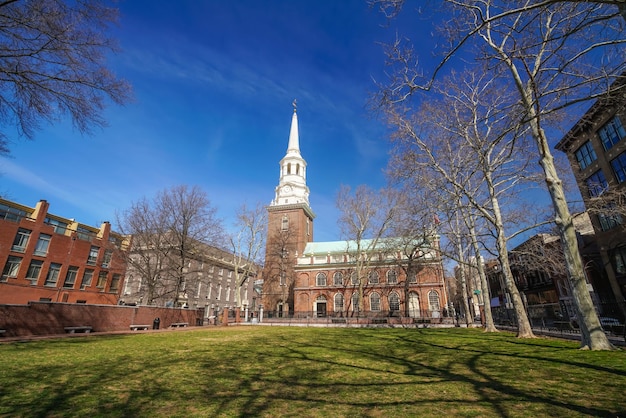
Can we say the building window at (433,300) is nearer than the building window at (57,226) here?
No

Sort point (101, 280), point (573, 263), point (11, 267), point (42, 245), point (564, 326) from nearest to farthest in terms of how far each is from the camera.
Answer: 1. point (573, 263)
2. point (564, 326)
3. point (11, 267)
4. point (42, 245)
5. point (101, 280)

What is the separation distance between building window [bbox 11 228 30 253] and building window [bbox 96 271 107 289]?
9277mm

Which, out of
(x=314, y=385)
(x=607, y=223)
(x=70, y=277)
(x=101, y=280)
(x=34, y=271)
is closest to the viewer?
(x=314, y=385)

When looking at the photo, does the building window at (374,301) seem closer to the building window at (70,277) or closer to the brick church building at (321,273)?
the brick church building at (321,273)

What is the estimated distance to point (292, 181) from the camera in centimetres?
5394

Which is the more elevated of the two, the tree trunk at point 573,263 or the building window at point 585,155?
the building window at point 585,155

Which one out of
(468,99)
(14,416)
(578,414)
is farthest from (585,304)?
(14,416)

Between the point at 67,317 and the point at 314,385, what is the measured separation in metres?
16.8

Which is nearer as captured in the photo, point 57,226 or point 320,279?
point 57,226

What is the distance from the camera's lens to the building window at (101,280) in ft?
132

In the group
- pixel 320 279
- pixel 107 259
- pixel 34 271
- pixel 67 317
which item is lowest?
pixel 67 317

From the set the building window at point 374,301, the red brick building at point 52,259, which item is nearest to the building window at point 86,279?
the red brick building at point 52,259

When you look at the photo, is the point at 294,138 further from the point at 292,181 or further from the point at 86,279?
the point at 86,279

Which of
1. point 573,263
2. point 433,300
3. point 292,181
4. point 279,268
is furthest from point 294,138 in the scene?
point 573,263
